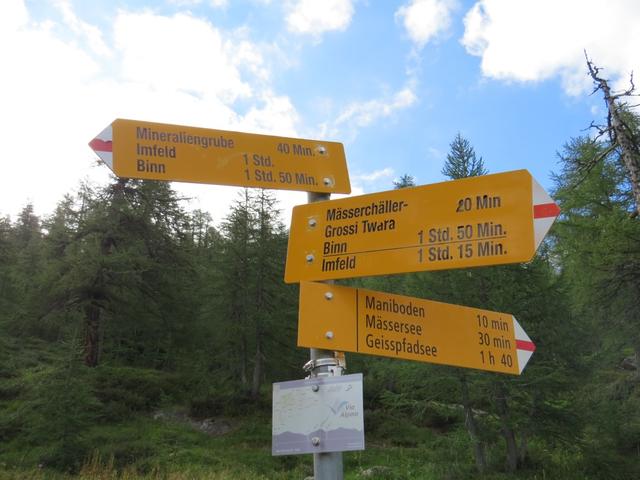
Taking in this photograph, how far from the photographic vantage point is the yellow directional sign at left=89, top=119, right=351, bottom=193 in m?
2.96

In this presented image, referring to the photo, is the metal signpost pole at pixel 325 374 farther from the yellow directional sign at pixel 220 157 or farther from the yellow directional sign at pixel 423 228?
the yellow directional sign at pixel 220 157

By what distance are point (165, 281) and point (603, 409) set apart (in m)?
20.4

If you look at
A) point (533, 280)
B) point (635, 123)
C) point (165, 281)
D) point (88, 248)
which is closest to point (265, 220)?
point (165, 281)

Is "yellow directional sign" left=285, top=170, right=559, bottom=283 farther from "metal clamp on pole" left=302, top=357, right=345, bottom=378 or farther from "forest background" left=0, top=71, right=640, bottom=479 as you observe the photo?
"forest background" left=0, top=71, right=640, bottom=479

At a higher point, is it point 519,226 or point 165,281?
point 165,281

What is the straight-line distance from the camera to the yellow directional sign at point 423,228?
2510 millimetres

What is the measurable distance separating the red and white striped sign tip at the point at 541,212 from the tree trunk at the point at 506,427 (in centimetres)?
1374

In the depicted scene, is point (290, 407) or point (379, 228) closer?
point (290, 407)

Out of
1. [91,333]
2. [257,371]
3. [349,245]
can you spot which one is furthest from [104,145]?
[91,333]

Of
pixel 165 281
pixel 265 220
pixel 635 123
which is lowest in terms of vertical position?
pixel 165 281

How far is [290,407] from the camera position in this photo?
253 cm

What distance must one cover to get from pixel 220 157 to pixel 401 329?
156cm

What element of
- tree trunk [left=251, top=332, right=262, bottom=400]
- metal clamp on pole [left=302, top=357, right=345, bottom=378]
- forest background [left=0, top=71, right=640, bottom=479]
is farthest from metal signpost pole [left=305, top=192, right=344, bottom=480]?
tree trunk [left=251, top=332, right=262, bottom=400]

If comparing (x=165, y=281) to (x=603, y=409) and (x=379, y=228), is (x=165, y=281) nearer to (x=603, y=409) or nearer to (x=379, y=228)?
(x=603, y=409)
